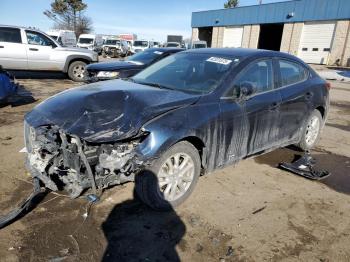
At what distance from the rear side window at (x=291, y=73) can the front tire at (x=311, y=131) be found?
0.70 meters

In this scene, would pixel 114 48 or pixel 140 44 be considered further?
pixel 140 44

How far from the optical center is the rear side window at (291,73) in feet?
15.5

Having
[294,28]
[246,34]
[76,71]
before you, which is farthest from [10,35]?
[246,34]

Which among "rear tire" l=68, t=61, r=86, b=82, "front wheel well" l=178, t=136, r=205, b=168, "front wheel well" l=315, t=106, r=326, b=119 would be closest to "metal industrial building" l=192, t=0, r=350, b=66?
"rear tire" l=68, t=61, r=86, b=82

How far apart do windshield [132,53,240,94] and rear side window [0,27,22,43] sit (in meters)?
8.96

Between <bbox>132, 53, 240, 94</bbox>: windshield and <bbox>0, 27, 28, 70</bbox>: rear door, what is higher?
<bbox>132, 53, 240, 94</bbox>: windshield

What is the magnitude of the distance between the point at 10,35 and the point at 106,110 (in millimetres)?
10299

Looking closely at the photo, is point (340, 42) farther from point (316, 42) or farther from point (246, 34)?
point (246, 34)

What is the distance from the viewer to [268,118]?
4352 mm

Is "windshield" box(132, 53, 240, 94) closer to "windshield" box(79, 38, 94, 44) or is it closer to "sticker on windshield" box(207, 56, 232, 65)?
"sticker on windshield" box(207, 56, 232, 65)

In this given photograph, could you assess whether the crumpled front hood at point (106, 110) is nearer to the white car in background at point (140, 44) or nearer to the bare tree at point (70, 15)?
the white car in background at point (140, 44)

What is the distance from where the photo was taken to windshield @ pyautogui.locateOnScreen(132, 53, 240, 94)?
3.95m

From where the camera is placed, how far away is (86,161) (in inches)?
120

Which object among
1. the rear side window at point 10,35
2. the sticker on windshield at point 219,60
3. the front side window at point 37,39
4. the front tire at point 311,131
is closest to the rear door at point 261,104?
the sticker on windshield at point 219,60
